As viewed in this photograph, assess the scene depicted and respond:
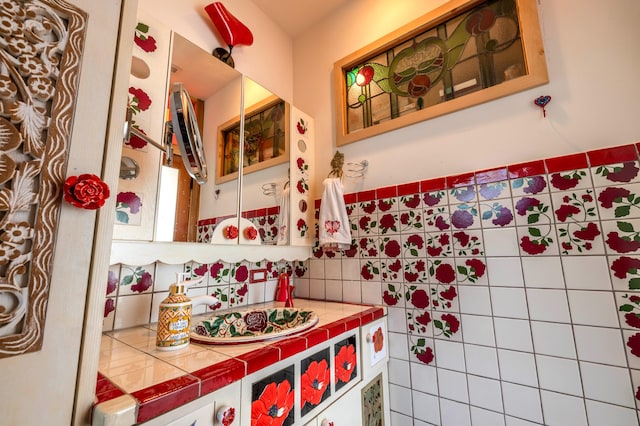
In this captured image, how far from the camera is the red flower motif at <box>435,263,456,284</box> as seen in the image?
111cm

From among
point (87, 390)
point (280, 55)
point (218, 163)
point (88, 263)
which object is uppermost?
point (280, 55)

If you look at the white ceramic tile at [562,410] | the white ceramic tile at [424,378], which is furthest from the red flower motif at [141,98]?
the white ceramic tile at [562,410]

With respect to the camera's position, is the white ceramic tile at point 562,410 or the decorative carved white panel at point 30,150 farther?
the white ceramic tile at point 562,410

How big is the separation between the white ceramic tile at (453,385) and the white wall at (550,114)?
0.84 m

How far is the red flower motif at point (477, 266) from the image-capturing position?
106 centimetres

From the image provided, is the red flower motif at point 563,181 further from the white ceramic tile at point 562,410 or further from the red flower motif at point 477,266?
the white ceramic tile at point 562,410

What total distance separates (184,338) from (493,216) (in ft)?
3.85

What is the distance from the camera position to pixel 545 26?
3.45 feet

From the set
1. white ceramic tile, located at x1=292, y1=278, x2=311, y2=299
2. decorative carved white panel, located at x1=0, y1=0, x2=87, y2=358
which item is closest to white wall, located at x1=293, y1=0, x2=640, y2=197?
white ceramic tile, located at x1=292, y1=278, x2=311, y2=299

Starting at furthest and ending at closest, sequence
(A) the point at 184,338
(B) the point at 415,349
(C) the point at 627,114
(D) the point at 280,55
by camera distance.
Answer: (D) the point at 280,55
(B) the point at 415,349
(C) the point at 627,114
(A) the point at 184,338

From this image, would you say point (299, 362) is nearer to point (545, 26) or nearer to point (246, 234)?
point (246, 234)

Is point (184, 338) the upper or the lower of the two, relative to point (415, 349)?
upper

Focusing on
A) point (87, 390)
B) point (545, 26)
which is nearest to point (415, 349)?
point (87, 390)

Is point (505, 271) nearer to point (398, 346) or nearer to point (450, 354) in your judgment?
point (450, 354)
